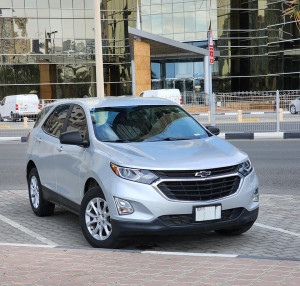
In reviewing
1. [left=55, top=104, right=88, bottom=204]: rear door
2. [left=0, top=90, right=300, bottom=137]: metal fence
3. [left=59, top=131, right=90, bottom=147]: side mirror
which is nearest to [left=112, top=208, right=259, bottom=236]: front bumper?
[left=55, top=104, right=88, bottom=204]: rear door

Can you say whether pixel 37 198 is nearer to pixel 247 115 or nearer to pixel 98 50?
pixel 98 50

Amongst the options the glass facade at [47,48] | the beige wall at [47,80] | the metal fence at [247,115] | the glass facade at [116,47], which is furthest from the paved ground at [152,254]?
the glass facade at [116,47]

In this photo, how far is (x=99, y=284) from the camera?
454 centimetres

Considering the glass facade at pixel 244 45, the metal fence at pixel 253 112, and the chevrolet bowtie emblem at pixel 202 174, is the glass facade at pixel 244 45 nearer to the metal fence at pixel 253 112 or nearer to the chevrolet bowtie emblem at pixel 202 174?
the metal fence at pixel 253 112

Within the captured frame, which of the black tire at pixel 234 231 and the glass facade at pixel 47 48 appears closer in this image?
the black tire at pixel 234 231

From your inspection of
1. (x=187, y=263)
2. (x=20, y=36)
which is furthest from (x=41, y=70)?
(x=187, y=263)

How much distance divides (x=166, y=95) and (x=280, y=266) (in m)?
29.2

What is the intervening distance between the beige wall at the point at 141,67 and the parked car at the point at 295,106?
39.6ft

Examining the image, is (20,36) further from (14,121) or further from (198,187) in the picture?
(198,187)

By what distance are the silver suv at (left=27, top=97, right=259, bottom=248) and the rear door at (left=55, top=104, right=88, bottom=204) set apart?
0.01 m

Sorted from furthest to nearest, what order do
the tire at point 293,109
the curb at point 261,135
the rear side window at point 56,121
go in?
the tire at point 293,109, the curb at point 261,135, the rear side window at point 56,121

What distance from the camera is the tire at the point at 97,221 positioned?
19.1 feet

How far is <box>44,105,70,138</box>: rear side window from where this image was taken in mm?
7441

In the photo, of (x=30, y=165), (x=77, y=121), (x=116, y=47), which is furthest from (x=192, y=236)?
(x=116, y=47)
